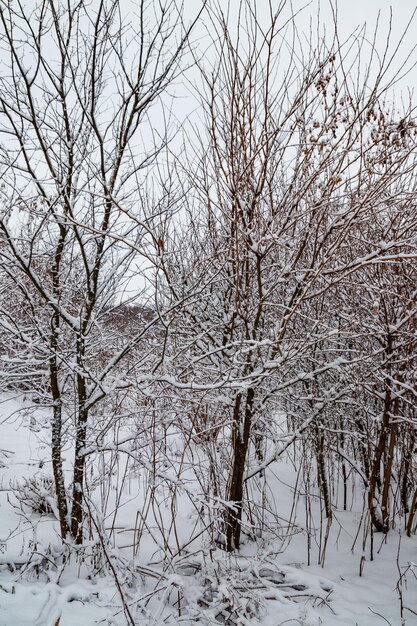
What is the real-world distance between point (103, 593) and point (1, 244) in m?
2.69

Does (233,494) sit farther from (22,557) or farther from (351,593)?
(22,557)

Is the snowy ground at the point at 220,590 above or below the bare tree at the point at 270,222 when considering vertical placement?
below

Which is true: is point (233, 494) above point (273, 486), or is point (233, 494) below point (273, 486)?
above

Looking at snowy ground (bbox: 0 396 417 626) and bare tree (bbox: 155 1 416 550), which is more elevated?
bare tree (bbox: 155 1 416 550)

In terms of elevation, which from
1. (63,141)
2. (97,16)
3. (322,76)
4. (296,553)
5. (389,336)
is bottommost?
(296,553)

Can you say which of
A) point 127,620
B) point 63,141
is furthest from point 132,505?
point 63,141

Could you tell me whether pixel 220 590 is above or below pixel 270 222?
below

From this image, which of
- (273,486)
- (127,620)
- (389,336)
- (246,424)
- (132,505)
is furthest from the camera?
(273,486)

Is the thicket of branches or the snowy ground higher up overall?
the thicket of branches

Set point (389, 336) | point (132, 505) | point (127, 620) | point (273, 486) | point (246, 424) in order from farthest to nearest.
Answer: point (273, 486), point (132, 505), point (389, 336), point (246, 424), point (127, 620)

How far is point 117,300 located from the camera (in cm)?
384

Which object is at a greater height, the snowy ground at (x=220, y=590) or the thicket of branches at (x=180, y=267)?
the thicket of branches at (x=180, y=267)

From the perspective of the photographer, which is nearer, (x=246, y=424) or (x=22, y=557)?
(x=22, y=557)

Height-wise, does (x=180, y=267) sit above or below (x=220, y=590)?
above
